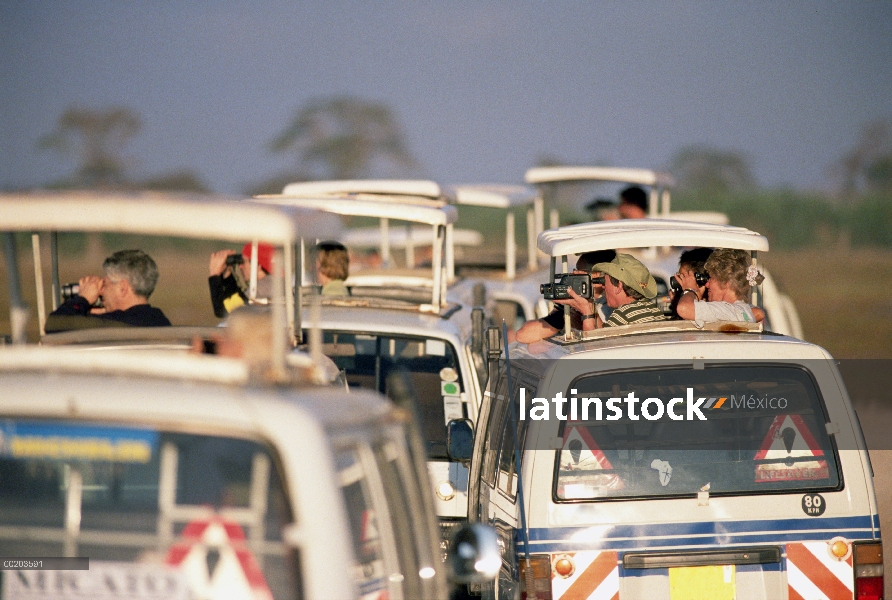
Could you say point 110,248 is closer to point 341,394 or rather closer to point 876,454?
point 876,454

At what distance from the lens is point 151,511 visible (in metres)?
3.27

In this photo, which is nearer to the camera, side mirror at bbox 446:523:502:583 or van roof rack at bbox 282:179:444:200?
side mirror at bbox 446:523:502:583

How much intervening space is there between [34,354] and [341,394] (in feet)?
2.81

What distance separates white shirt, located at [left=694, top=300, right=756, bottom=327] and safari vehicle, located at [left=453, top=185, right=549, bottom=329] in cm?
338

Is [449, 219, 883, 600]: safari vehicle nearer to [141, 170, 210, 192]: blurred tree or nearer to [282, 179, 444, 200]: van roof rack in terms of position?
[282, 179, 444, 200]: van roof rack

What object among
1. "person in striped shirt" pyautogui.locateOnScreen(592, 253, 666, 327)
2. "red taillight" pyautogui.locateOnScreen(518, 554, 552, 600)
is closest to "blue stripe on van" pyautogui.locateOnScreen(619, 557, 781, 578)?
"red taillight" pyautogui.locateOnScreen(518, 554, 552, 600)

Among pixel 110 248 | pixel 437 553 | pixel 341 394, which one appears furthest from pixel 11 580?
pixel 110 248

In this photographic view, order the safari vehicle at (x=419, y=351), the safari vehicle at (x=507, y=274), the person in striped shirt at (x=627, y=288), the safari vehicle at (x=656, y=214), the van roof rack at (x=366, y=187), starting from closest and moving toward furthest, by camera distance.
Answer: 1. the person in striped shirt at (x=627, y=288)
2. the safari vehicle at (x=419, y=351)
3. the van roof rack at (x=366, y=187)
4. the safari vehicle at (x=507, y=274)
5. the safari vehicle at (x=656, y=214)

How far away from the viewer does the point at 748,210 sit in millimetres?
53312

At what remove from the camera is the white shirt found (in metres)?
6.52

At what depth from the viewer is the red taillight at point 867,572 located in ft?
17.4

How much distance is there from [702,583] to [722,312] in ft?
5.58

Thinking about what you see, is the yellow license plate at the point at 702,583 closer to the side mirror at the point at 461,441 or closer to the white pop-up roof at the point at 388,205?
the side mirror at the point at 461,441

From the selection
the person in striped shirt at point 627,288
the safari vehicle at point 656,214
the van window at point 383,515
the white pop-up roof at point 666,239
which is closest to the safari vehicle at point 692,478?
the white pop-up roof at point 666,239
